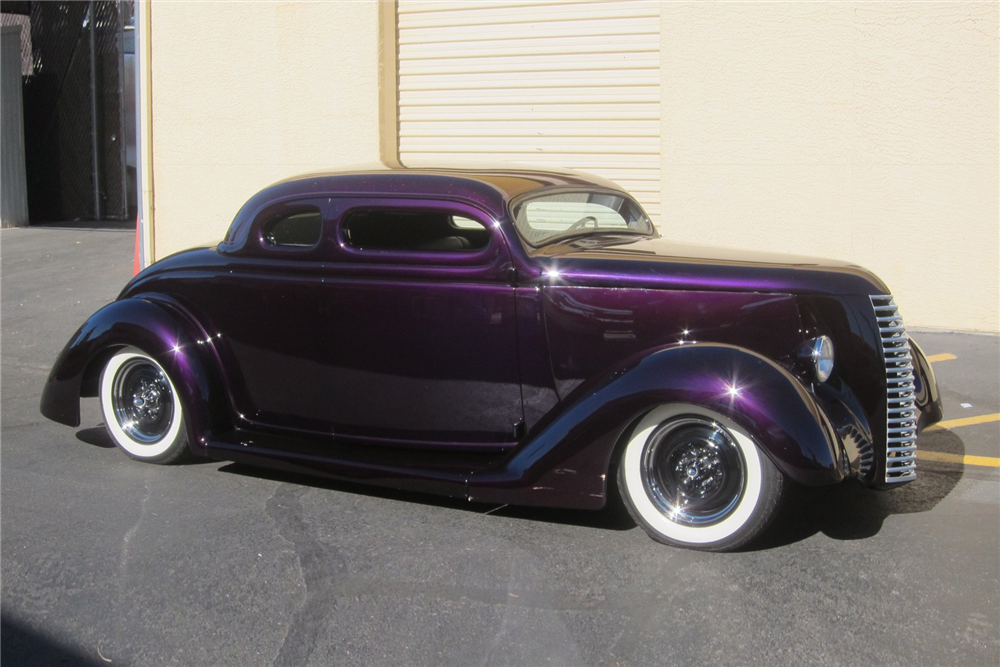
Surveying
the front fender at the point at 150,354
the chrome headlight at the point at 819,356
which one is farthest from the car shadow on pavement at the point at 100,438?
the chrome headlight at the point at 819,356

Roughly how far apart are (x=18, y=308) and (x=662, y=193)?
600 cm

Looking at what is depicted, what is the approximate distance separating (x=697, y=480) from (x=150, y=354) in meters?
2.74

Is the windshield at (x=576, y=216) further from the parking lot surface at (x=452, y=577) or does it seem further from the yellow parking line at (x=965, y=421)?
the yellow parking line at (x=965, y=421)

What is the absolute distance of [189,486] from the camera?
480 cm

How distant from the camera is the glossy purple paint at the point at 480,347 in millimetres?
3844

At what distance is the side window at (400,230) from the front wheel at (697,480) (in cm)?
128

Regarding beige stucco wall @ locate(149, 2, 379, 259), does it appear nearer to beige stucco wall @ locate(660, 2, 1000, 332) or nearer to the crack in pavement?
beige stucco wall @ locate(660, 2, 1000, 332)

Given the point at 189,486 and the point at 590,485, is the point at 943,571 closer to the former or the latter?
the point at 590,485

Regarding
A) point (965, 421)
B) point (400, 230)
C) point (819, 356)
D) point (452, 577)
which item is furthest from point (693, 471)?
point (965, 421)

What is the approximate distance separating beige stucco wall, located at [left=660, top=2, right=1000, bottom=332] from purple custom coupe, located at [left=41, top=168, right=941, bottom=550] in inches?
127

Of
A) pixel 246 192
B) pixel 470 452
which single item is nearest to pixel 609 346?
pixel 470 452

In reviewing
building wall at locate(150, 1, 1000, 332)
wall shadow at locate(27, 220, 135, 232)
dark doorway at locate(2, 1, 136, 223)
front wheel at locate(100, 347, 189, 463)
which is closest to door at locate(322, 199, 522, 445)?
front wheel at locate(100, 347, 189, 463)

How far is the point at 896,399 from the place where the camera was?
3902mm

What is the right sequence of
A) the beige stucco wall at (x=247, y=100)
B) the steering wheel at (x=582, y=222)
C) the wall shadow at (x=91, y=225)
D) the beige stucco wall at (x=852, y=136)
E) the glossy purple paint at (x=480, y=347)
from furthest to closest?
the wall shadow at (x=91, y=225)
the beige stucco wall at (x=247, y=100)
the beige stucco wall at (x=852, y=136)
the steering wheel at (x=582, y=222)
the glossy purple paint at (x=480, y=347)
